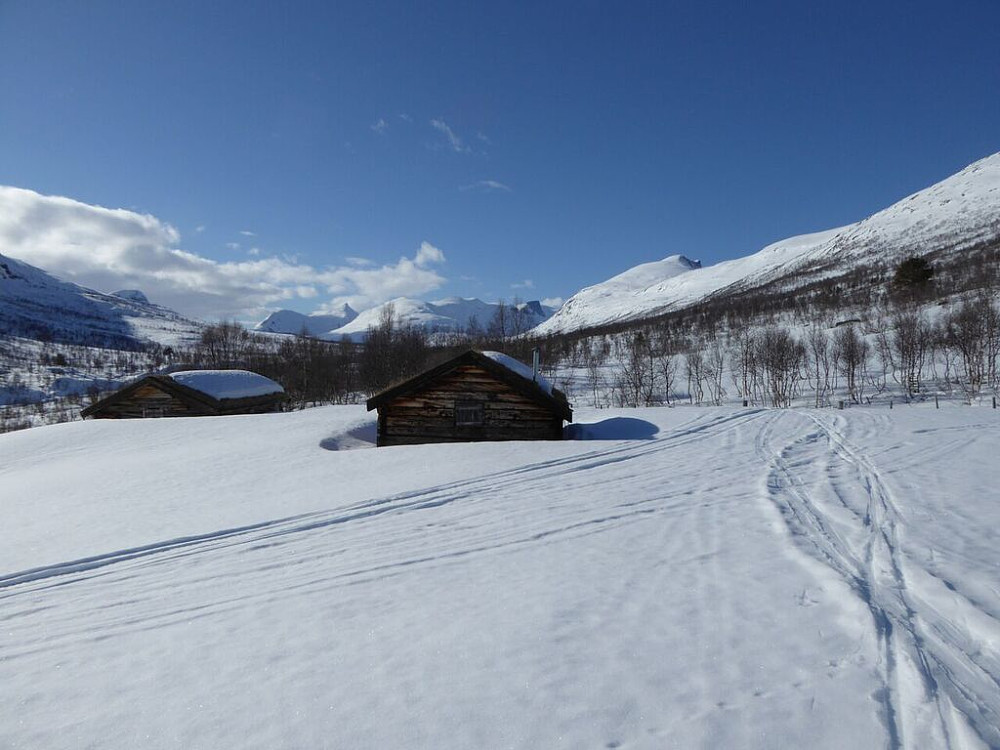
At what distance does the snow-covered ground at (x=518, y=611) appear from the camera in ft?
10.0

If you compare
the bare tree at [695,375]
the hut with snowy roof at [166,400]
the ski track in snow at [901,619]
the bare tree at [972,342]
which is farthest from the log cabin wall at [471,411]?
the bare tree at [972,342]

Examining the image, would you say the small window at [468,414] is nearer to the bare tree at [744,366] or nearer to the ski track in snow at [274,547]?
the ski track in snow at [274,547]

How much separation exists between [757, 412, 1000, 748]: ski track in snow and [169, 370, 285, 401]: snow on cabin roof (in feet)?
84.6

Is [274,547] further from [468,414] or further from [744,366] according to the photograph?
[744,366]

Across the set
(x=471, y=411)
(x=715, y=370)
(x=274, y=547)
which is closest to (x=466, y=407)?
(x=471, y=411)

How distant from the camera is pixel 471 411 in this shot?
1669cm

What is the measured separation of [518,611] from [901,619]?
3339 mm

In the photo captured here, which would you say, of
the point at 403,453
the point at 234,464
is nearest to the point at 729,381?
the point at 403,453

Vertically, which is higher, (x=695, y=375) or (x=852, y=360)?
(x=852, y=360)


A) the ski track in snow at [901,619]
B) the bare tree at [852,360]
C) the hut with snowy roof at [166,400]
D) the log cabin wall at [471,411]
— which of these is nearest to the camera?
the ski track in snow at [901,619]

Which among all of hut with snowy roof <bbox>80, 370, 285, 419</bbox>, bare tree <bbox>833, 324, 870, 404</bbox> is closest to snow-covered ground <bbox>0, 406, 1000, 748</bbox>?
hut with snowy roof <bbox>80, 370, 285, 419</bbox>

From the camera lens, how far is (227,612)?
470 cm

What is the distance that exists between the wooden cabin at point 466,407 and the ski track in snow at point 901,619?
8.88 m

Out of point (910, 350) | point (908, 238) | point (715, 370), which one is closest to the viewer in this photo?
point (910, 350)
